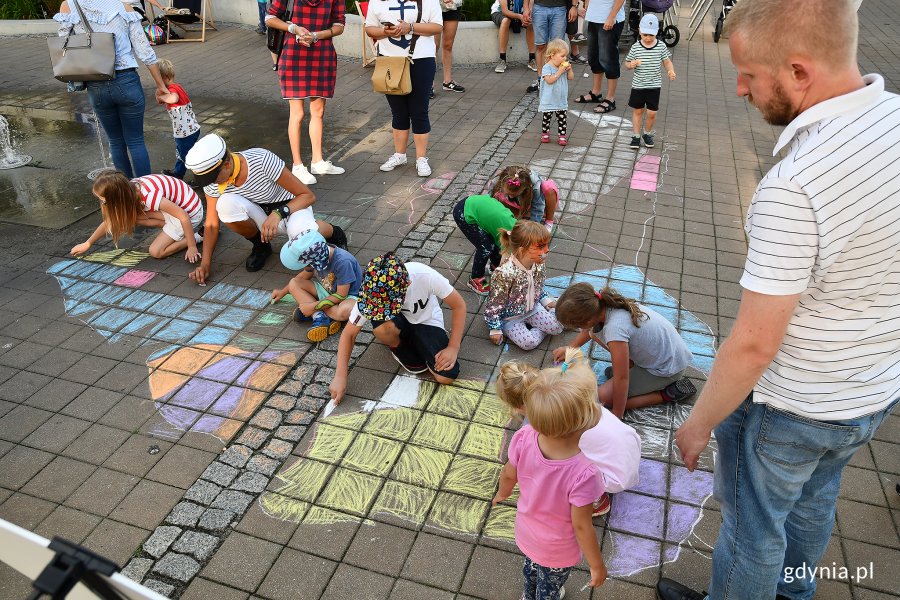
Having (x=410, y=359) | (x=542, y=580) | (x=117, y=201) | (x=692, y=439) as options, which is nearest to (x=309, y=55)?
(x=117, y=201)

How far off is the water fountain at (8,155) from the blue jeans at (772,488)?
736 cm

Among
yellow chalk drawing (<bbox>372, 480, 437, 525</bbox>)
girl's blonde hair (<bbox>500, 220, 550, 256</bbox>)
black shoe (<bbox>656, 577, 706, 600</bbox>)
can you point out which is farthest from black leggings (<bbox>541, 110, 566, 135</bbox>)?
black shoe (<bbox>656, 577, 706, 600</bbox>)

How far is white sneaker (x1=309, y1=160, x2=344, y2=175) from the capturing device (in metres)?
6.32

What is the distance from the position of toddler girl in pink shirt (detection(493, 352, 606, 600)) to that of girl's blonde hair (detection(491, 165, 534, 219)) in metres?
2.41

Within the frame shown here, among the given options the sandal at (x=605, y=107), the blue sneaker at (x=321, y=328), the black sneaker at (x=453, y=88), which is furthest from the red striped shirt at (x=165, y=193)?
the sandal at (x=605, y=107)

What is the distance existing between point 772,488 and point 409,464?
5.66ft

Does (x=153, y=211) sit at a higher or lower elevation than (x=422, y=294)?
lower

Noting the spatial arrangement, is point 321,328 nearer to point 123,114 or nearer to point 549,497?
point 549,497

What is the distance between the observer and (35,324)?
14.0ft

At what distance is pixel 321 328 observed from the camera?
4.05 metres

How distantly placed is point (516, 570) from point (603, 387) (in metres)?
1.17

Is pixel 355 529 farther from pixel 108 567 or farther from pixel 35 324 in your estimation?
pixel 35 324

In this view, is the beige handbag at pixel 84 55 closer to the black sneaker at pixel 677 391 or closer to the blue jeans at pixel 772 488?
the black sneaker at pixel 677 391

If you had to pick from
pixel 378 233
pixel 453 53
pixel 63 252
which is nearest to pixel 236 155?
pixel 378 233
